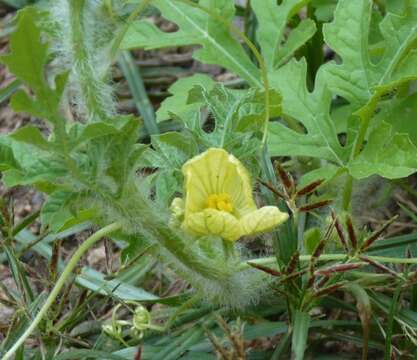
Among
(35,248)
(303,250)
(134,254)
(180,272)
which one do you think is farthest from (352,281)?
(35,248)

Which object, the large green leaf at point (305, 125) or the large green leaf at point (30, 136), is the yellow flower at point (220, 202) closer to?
the large green leaf at point (30, 136)

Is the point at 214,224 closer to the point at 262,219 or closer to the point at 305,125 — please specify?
the point at 262,219

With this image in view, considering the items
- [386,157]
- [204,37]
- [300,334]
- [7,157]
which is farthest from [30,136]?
[204,37]

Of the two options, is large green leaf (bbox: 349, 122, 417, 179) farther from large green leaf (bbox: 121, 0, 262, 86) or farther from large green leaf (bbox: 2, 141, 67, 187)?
large green leaf (bbox: 2, 141, 67, 187)

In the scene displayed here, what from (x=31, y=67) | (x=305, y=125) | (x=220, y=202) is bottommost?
(x=305, y=125)

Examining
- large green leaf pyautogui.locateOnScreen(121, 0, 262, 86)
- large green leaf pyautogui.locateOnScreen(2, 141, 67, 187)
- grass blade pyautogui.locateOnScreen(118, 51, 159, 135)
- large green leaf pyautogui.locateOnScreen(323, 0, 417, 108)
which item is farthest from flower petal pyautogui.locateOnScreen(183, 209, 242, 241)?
grass blade pyautogui.locateOnScreen(118, 51, 159, 135)

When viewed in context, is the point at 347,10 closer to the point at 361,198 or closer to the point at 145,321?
the point at 361,198
